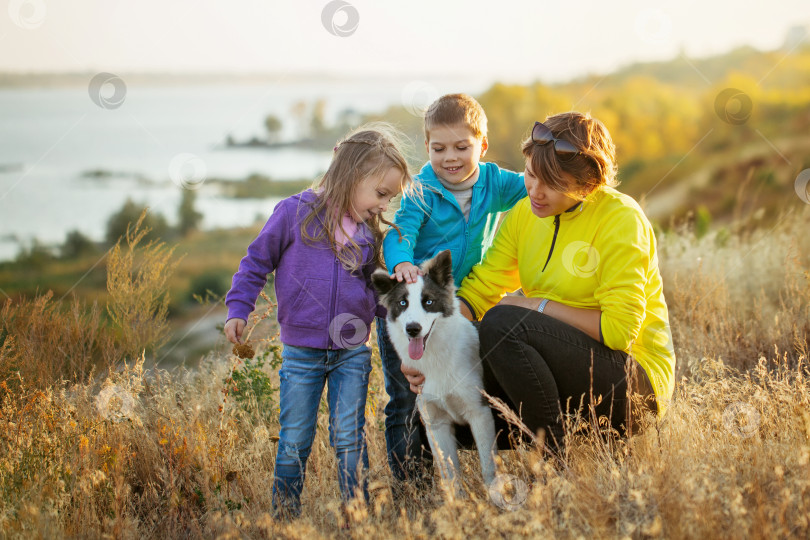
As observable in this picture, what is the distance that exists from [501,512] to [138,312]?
300 cm

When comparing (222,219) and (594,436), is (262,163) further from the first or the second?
(594,436)

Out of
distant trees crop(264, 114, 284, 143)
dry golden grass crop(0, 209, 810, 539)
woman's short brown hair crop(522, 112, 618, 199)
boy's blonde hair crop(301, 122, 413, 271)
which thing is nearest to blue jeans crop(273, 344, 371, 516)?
dry golden grass crop(0, 209, 810, 539)

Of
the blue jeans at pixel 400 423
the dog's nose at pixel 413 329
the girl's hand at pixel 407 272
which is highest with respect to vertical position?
the girl's hand at pixel 407 272

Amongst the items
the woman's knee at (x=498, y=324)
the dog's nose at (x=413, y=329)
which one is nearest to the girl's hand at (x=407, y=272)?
the dog's nose at (x=413, y=329)

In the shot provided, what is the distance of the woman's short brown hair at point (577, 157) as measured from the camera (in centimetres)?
329

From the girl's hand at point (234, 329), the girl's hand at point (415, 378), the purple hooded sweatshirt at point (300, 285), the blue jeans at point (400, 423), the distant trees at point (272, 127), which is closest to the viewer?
the girl's hand at point (234, 329)

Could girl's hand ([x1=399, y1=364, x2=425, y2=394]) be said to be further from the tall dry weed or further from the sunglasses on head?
the tall dry weed

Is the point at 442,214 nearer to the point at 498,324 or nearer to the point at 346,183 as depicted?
the point at 346,183

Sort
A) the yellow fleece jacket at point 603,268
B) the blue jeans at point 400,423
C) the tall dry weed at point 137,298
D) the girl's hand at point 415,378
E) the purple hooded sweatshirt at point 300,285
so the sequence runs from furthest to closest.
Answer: the tall dry weed at point 137,298 < the blue jeans at point 400,423 < the girl's hand at point 415,378 < the purple hooded sweatshirt at point 300,285 < the yellow fleece jacket at point 603,268

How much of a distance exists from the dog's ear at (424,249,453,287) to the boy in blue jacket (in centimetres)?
12

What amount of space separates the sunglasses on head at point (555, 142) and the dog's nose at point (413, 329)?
117 centimetres

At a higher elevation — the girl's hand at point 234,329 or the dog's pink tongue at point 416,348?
the girl's hand at point 234,329

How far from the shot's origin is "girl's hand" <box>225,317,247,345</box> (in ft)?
11.0

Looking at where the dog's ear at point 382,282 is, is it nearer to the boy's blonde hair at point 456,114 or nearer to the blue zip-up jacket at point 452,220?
the blue zip-up jacket at point 452,220
